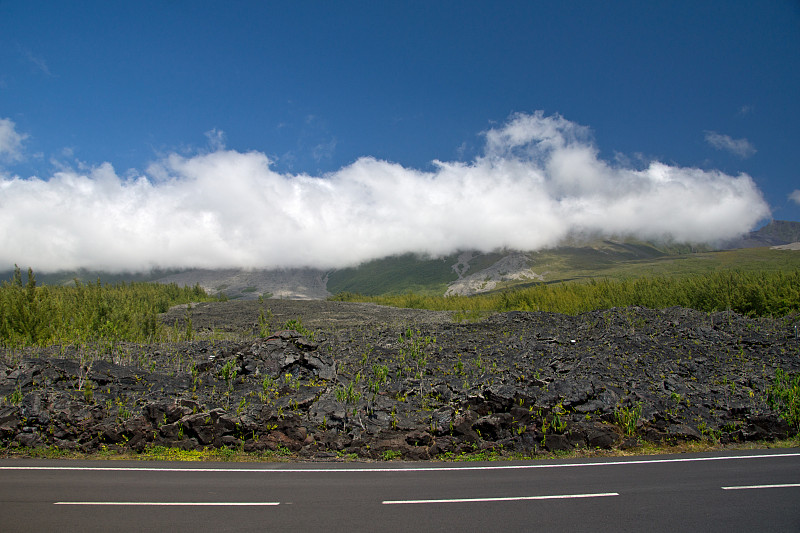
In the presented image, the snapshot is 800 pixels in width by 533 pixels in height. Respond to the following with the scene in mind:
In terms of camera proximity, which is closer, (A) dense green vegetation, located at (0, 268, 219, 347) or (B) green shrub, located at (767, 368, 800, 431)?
(B) green shrub, located at (767, 368, 800, 431)

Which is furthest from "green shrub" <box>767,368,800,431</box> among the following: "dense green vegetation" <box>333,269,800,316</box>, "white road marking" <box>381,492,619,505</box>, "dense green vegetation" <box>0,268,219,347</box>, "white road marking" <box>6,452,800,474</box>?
"dense green vegetation" <box>0,268,219,347</box>

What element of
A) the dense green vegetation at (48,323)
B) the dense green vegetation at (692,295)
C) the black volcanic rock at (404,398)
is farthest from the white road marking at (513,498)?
the dense green vegetation at (692,295)

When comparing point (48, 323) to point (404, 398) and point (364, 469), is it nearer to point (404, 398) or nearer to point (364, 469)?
point (404, 398)

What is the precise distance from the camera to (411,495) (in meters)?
9.16

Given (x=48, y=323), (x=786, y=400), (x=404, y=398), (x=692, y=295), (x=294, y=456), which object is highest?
(x=48, y=323)

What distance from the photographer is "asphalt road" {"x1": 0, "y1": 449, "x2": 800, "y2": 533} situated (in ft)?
25.3

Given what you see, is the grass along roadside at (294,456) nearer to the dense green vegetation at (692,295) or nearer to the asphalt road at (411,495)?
the asphalt road at (411,495)

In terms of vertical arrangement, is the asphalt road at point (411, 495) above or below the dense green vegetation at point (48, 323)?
below

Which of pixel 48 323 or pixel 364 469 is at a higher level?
pixel 48 323

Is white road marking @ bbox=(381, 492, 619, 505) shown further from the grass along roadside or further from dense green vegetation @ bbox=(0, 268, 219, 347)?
dense green vegetation @ bbox=(0, 268, 219, 347)

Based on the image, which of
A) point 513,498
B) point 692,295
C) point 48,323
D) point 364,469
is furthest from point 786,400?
point 692,295

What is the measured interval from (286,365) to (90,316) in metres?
35.9

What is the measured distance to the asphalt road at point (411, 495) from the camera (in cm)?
772

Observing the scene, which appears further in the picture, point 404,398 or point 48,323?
point 48,323
